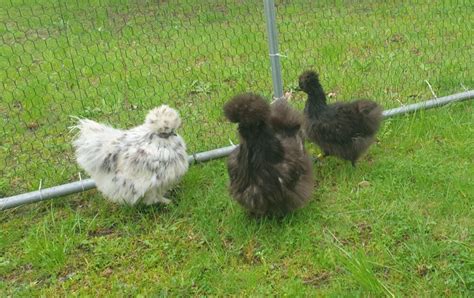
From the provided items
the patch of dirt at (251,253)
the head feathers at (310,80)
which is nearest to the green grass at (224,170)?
the patch of dirt at (251,253)

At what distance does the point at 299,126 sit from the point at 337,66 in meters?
2.49

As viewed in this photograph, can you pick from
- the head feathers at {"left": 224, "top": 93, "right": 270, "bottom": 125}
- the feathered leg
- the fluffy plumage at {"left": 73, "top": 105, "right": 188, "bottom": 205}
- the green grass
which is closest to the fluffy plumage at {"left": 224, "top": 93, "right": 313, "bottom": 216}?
the head feathers at {"left": 224, "top": 93, "right": 270, "bottom": 125}

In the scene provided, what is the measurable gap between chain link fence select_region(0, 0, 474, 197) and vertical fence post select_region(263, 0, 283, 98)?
66 centimetres

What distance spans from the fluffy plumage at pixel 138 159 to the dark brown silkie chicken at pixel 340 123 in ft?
3.73

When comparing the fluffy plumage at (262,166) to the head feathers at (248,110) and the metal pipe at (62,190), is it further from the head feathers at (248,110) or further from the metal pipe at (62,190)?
the metal pipe at (62,190)

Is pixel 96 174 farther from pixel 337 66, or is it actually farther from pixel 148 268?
pixel 337 66

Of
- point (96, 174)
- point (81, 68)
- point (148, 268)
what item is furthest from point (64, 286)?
point (81, 68)

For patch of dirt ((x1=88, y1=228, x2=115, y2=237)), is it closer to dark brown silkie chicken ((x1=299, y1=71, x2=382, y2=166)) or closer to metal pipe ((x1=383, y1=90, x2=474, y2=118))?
dark brown silkie chicken ((x1=299, y1=71, x2=382, y2=166))

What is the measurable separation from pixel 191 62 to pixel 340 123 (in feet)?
9.17

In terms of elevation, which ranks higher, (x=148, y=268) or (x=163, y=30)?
(x=163, y=30)

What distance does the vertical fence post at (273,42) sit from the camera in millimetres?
3889

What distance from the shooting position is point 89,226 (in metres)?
3.53

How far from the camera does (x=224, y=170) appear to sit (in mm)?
4059

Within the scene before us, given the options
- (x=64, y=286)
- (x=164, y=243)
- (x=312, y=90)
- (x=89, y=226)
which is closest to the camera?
(x=64, y=286)
